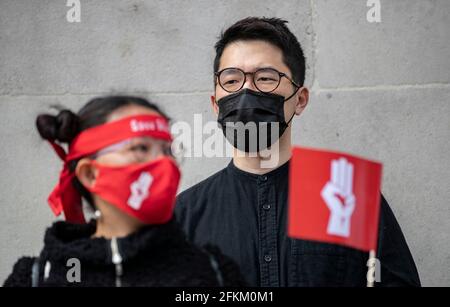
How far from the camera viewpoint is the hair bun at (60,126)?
7.89 feet

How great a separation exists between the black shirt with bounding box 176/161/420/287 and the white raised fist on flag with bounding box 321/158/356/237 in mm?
520

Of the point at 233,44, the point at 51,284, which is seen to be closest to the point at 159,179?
the point at 51,284

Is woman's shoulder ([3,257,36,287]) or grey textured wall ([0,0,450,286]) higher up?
grey textured wall ([0,0,450,286])

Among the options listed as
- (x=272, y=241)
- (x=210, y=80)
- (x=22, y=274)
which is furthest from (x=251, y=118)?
(x=210, y=80)

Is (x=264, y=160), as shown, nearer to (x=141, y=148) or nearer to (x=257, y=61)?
(x=257, y=61)

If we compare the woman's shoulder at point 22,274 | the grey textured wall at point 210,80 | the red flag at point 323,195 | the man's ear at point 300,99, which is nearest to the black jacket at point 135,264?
the woman's shoulder at point 22,274

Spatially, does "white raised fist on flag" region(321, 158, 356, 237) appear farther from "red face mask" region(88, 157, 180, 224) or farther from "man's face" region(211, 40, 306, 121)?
"man's face" region(211, 40, 306, 121)

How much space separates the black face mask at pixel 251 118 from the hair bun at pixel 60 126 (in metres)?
0.71

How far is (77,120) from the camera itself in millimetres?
2461

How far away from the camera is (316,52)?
13.2 ft

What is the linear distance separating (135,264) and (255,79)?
1.02m

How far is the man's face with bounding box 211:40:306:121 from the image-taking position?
2.91m

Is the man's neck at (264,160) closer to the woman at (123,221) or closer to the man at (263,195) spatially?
the man at (263,195)

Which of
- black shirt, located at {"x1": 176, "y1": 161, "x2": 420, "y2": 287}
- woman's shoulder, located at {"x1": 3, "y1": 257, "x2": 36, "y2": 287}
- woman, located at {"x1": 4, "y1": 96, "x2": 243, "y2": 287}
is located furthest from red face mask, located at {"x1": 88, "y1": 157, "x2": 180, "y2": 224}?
black shirt, located at {"x1": 176, "y1": 161, "x2": 420, "y2": 287}
